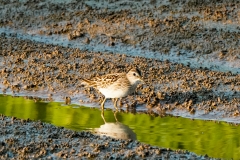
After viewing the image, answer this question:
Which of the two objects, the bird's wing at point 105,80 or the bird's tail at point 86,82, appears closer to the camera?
the bird's wing at point 105,80

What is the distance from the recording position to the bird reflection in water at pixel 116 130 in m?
11.0

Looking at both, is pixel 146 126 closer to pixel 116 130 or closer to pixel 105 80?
pixel 116 130

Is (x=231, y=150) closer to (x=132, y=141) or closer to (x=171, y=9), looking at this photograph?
(x=132, y=141)

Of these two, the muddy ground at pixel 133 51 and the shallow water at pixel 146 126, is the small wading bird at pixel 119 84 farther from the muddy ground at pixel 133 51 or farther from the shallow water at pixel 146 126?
the muddy ground at pixel 133 51

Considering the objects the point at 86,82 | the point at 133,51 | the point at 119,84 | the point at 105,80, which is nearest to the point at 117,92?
the point at 119,84

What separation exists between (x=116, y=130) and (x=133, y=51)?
611 centimetres

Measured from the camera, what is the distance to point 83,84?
1393 cm

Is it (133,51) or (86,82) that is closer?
(86,82)

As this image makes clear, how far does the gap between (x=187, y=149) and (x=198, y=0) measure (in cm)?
983

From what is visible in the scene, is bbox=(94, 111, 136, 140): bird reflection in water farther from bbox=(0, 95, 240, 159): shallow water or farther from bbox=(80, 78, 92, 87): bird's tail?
bbox=(80, 78, 92, 87): bird's tail

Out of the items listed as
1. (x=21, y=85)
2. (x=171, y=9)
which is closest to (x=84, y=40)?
(x=171, y=9)

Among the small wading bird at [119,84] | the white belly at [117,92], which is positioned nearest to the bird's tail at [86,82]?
the small wading bird at [119,84]

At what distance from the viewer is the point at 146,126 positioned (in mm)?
11781

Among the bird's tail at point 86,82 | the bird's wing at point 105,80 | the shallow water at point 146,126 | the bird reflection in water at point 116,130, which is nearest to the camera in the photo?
the shallow water at point 146,126
